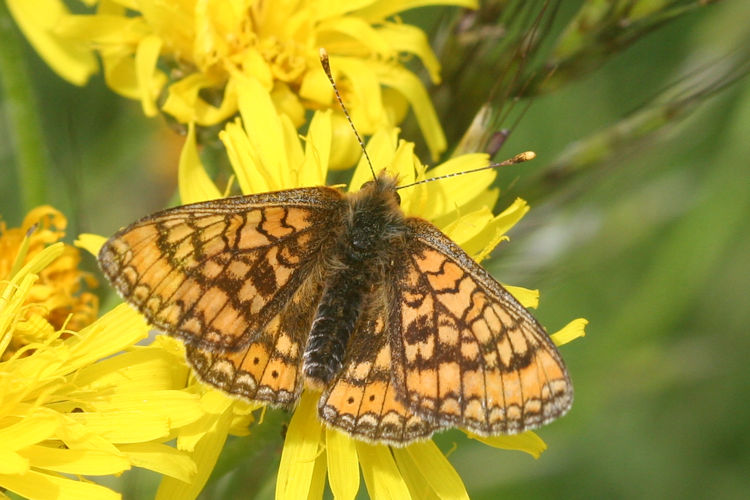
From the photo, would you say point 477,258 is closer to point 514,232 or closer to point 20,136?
point 514,232

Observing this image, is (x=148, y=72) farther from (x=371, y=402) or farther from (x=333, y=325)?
(x=371, y=402)

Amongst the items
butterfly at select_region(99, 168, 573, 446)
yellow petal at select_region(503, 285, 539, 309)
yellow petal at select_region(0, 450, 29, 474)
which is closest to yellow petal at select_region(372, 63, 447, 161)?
butterfly at select_region(99, 168, 573, 446)

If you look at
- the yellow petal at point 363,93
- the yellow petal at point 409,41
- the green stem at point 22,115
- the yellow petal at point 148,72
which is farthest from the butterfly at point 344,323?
the green stem at point 22,115

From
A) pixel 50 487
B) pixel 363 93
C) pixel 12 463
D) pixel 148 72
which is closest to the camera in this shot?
pixel 12 463

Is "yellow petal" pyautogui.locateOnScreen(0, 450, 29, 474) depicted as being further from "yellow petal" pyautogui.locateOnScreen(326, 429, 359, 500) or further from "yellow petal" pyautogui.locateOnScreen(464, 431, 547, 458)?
"yellow petal" pyautogui.locateOnScreen(464, 431, 547, 458)

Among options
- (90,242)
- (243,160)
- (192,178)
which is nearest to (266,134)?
(243,160)

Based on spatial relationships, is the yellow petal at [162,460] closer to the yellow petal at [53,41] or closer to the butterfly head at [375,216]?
the butterfly head at [375,216]

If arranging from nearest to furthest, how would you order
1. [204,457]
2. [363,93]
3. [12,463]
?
[12,463] < [204,457] < [363,93]

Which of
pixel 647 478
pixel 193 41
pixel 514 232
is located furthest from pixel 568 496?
pixel 193 41
